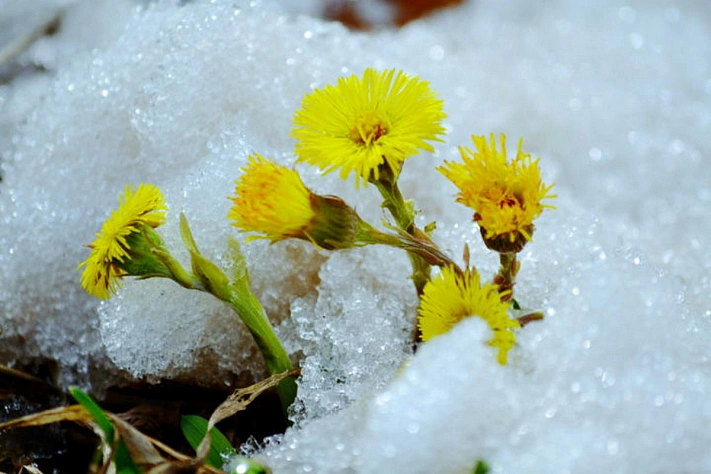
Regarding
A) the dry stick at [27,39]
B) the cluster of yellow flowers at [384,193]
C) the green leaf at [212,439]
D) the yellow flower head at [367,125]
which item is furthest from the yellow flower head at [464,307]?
the dry stick at [27,39]

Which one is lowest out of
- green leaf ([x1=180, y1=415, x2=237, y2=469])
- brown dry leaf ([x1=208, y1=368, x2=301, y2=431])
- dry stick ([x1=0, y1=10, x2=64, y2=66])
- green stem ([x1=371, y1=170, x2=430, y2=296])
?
green leaf ([x1=180, y1=415, x2=237, y2=469])

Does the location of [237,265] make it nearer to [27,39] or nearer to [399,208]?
[399,208]

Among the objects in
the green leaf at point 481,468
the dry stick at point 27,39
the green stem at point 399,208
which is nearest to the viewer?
the green leaf at point 481,468

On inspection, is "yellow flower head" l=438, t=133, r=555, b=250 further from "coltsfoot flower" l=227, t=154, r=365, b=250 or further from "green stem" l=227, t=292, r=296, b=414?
"green stem" l=227, t=292, r=296, b=414

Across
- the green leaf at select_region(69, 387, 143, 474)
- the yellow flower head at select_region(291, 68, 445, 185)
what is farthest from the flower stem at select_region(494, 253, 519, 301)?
the green leaf at select_region(69, 387, 143, 474)

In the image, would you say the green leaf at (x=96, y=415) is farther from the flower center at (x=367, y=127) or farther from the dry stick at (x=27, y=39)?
the dry stick at (x=27, y=39)

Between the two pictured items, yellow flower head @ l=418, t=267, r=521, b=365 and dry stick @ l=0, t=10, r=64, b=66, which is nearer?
yellow flower head @ l=418, t=267, r=521, b=365

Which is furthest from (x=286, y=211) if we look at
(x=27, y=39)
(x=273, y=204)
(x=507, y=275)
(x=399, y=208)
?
(x=27, y=39)
